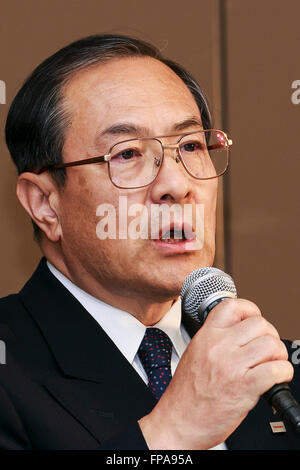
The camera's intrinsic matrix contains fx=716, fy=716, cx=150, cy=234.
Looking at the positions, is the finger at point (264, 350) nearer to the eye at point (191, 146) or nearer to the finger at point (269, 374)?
the finger at point (269, 374)

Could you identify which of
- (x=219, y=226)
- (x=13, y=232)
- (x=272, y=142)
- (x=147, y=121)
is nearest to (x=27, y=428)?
(x=147, y=121)

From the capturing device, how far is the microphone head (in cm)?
119

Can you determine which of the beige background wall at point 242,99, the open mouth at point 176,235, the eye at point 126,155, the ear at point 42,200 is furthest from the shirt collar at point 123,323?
the beige background wall at point 242,99

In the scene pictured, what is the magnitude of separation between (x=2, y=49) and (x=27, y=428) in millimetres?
1116

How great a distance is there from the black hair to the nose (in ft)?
Answer: 0.82

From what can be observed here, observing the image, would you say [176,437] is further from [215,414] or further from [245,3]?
[245,3]

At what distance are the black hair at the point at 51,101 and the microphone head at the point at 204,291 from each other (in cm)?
52

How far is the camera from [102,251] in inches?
62.6

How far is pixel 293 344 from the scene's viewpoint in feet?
6.26

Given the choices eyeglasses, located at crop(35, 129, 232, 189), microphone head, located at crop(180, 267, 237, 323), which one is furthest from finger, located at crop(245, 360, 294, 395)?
eyeglasses, located at crop(35, 129, 232, 189)

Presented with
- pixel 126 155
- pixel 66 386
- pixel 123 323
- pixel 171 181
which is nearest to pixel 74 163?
pixel 126 155

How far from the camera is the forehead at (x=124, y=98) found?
159cm

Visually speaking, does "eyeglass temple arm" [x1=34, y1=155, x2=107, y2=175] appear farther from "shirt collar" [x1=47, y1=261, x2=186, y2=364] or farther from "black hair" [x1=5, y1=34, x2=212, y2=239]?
"shirt collar" [x1=47, y1=261, x2=186, y2=364]

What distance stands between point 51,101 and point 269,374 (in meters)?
0.91
